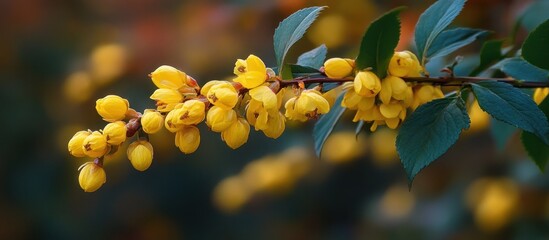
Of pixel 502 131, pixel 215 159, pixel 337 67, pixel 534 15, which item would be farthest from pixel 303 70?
pixel 215 159

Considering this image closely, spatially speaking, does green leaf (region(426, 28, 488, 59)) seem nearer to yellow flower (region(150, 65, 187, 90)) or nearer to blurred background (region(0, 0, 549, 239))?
yellow flower (region(150, 65, 187, 90))

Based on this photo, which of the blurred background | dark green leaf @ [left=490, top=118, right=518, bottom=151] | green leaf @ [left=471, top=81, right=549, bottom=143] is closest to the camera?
green leaf @ [left=471, top=81, right=549, bottom=143]

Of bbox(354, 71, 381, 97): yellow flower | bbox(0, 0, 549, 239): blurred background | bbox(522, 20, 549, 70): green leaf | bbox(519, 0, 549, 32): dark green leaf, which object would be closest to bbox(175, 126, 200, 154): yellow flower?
bbox(354, 71, 381, 97): yellow flower

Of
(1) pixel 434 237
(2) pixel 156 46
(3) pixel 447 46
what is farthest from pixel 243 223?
(3) pixel 447 46

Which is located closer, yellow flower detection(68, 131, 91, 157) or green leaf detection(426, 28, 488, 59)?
yellow flower detection(68, 131, 91, 157)

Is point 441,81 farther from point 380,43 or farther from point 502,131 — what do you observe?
point 502,131
